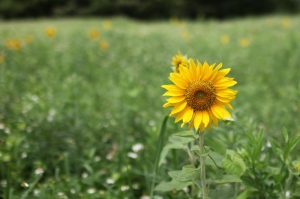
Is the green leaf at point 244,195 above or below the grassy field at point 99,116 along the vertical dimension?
below

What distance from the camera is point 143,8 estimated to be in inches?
815

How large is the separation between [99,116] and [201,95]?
5.55ft

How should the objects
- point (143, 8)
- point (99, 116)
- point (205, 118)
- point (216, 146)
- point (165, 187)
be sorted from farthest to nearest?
1. point (143, 8)
2. point (99, 116)
3. point (165, 187)
4. point (216, 146)
5. point (205, 118)

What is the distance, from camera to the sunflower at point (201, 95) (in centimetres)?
104

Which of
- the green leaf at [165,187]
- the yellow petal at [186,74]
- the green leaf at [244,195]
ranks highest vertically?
the yellow petal at [186,74]

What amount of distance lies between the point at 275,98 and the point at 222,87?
2.76 meters

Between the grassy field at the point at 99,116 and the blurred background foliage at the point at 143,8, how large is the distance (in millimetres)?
15816

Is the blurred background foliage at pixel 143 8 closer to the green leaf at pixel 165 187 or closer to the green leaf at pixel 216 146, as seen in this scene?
the green leaf at pixel 165 187

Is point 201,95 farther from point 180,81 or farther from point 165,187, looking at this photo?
point 165,187

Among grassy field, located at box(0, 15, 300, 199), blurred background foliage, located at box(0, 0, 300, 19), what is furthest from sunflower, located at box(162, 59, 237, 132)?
blurred background foliage, located at box(0, 0, 300, 19)

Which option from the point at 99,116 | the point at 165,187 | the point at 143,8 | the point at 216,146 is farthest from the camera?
the point at 143,8

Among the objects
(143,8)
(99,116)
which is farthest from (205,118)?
(143,8)

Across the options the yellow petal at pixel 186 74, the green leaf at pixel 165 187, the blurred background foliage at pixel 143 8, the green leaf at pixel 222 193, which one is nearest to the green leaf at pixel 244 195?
the green leaf at pixel 222 193

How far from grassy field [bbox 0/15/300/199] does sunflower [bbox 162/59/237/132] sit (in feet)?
0.88
